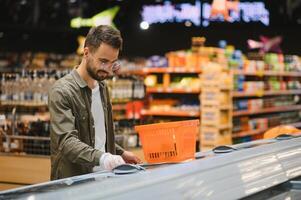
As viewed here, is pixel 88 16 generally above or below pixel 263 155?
above

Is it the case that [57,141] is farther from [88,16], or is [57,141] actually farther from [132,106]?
[88,16]

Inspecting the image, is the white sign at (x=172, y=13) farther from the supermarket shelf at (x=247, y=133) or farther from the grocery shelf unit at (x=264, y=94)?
the supermarket shelf at (x=247, y=133)

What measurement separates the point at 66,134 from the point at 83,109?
10.0 inches

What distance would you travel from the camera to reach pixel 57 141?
9.37ft

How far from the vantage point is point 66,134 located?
2.80 metres

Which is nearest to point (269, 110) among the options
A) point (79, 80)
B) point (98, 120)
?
point (98, 120)

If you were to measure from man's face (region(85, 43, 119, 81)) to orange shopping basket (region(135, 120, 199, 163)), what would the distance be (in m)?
0.56

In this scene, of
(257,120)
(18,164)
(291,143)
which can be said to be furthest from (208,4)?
(291,143)

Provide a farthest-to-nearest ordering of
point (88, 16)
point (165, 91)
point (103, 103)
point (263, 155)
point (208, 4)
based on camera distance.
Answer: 1. point (88, 16)
2. point (208, 4)
3. point (165, 91)
4. point (103, 103)
5. point (263, 155)

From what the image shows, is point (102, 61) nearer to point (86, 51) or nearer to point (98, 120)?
point (86, 51)

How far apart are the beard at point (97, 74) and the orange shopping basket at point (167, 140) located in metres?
0.56

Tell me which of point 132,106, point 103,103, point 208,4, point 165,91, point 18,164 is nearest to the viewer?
point 103,103

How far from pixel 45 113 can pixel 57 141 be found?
12.2 feet

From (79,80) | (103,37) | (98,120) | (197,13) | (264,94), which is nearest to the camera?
(103,37)
